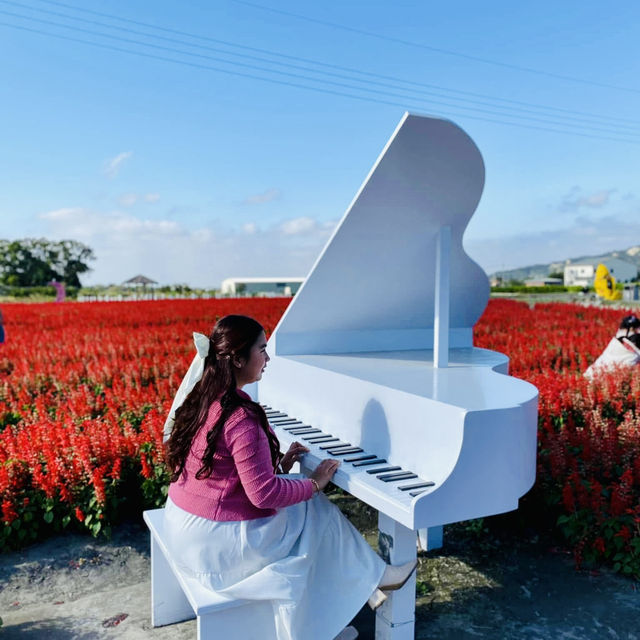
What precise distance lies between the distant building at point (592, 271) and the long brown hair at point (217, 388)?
323ft

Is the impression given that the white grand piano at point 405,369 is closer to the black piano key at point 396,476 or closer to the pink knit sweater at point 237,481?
the black piano key at point 396,476

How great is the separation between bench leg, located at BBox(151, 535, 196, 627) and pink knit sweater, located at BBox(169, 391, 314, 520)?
0.67m

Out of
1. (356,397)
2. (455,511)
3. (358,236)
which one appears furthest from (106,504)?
(455,511)

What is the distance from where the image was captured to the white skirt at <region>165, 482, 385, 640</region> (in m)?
2.14

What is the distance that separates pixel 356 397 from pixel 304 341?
3.77ft

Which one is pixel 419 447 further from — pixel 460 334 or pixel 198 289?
pixel 198 289

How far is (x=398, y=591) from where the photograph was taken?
7.73 ft

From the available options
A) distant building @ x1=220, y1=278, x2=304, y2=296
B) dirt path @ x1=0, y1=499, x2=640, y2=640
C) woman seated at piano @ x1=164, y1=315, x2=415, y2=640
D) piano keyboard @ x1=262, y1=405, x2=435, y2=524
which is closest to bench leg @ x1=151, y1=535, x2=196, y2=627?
dirt path @ x1=0, y1=499, x2=640, y2=640

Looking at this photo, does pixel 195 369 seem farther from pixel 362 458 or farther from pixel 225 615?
pixel 225 615

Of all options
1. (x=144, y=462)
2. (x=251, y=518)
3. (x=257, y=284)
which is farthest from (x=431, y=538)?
(x=257, y=284)

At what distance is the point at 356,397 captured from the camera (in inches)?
108

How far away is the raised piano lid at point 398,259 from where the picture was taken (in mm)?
2941

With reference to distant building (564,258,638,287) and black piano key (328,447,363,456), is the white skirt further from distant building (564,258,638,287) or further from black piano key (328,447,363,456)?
distant building (564,258,638,287)

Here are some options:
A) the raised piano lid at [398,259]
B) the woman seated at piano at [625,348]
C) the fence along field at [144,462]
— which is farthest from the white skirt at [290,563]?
the woman seated at piano at [625,348]
